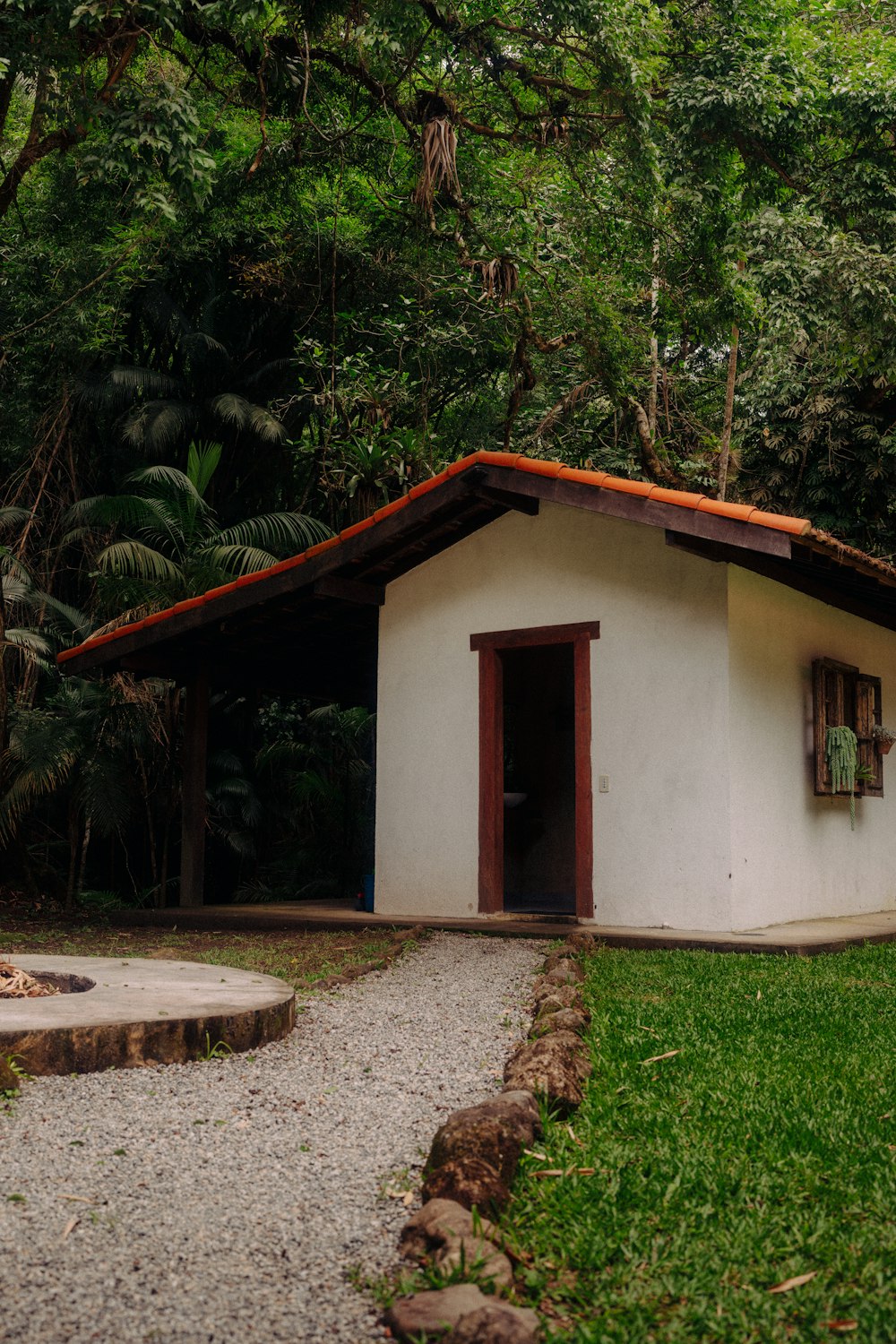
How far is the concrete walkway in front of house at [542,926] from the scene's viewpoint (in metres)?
7.61

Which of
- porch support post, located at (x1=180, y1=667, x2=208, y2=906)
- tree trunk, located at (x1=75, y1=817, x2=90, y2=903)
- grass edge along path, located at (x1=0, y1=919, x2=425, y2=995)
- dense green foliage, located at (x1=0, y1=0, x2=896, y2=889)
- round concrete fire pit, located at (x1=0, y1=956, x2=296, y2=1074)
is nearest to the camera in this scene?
round concrete fire pit, located at (x1=0, y1=956, x2=296, y2=1074)

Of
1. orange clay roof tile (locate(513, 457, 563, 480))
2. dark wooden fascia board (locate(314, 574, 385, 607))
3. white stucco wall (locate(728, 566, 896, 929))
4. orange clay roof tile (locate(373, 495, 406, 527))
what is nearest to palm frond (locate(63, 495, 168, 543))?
dark wooden fascia board (locate(314, 574, 385, 607))

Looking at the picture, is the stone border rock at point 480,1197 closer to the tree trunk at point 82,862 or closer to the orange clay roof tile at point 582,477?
the orange clay roof tile at point 582,477

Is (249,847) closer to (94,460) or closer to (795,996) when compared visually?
(94,460)

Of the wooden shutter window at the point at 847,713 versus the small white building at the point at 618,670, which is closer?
the small white building at the point at 618,670

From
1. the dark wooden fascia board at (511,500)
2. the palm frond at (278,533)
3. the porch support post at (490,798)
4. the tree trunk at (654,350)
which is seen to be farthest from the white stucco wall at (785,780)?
the palm frond at (278,533)

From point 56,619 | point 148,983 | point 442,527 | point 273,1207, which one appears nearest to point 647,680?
point 442,527

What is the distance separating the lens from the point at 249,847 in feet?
45.5

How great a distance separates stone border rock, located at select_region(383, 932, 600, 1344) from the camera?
2047 millimetres

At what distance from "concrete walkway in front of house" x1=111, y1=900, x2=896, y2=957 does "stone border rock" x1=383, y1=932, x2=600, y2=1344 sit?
3.51 meters

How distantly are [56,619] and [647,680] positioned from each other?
27.0 feet

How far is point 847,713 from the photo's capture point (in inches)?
386

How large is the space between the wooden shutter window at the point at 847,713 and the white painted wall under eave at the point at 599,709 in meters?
1.40

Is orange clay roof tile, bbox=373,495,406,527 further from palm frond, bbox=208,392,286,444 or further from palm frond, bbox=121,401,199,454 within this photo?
palm frond, bbox=121,401,199,454
